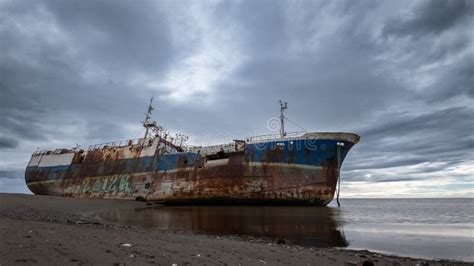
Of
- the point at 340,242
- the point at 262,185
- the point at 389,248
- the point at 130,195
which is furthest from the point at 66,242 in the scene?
the point at 130,195

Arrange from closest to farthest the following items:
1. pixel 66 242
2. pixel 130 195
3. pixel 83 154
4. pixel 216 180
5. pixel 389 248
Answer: pixel 66 242 < pixel 389 248 < pixel 216 180 < pixel 130 195 < pixel 83 154

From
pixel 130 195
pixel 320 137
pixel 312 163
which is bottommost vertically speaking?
pixel 130 195

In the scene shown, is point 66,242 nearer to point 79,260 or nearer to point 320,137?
point 79,260

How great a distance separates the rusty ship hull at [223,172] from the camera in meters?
19.7

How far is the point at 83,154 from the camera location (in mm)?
29766

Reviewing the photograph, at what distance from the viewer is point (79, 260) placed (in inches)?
133

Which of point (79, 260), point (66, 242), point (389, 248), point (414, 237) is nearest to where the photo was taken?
point (79, 260)

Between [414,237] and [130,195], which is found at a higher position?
[130,195]

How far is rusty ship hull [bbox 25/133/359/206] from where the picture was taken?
64.5 feet

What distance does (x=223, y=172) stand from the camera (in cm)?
2119

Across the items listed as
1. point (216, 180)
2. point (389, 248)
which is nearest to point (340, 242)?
point (389, 248)

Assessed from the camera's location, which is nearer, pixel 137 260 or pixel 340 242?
pixel 137 260

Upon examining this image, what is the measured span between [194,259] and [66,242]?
2042mm

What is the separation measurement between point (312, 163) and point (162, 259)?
17.1 meters
